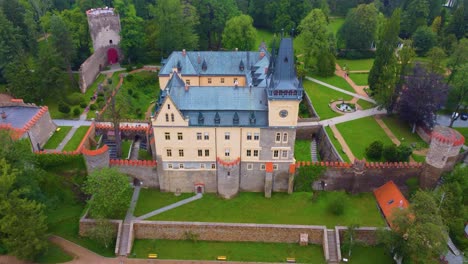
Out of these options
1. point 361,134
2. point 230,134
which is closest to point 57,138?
point 230,134

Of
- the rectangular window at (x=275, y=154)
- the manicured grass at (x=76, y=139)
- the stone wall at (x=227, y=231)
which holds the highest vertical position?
the rectangular window at (x=275, y=154)

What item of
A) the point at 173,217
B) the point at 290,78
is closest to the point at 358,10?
the point at 290,78

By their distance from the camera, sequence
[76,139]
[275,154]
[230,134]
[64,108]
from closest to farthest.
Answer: [230,134] < [275,154] < [76,139] < [64,108]

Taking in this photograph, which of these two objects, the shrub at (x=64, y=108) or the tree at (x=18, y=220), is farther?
the shrub at (x=64, y=108)

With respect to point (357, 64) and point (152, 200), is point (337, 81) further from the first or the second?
point (152, 200)

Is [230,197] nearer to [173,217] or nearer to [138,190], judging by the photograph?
[173,217]

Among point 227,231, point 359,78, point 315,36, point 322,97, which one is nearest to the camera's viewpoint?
point 227,231

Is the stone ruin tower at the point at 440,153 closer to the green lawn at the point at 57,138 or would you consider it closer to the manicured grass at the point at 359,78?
the manicured grass at the point at 359,78

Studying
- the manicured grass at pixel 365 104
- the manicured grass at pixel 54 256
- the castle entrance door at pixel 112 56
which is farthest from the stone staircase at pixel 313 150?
the castle entrance door at pixel 112 56
